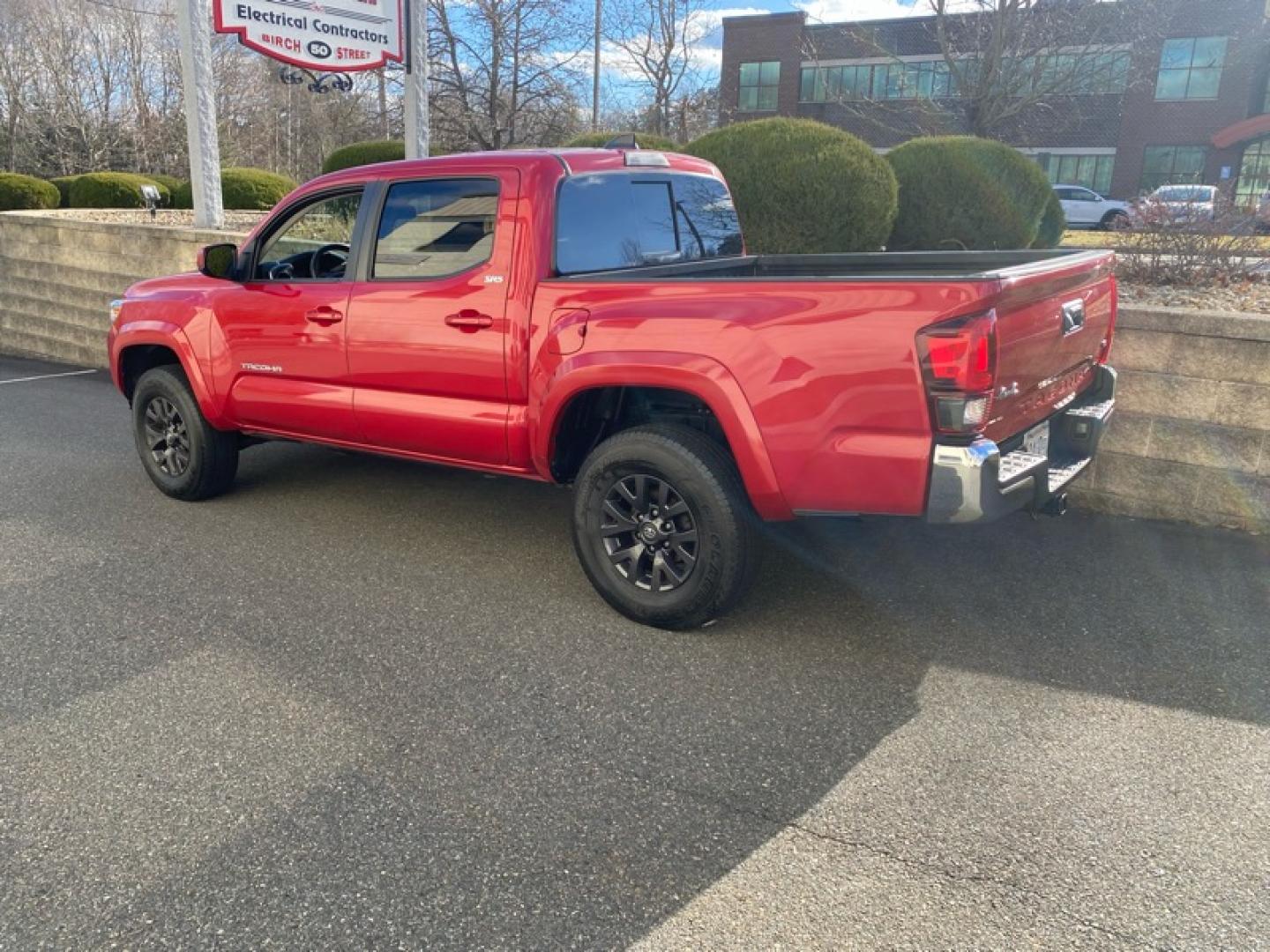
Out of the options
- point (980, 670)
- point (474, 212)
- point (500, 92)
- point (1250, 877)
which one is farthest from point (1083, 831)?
point (500, 92)

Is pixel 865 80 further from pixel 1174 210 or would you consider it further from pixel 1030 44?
pixel 1174 210

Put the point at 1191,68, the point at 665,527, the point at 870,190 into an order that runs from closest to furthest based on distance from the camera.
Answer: the point at 665,527, the point at 870,190, the point at 1191,68

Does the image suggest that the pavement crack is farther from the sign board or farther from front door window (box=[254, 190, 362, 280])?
the sign board

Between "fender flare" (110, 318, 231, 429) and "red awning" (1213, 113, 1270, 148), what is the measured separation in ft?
131

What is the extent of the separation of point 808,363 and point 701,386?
17.6 inches

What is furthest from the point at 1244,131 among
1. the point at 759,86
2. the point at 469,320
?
the point at 469,320

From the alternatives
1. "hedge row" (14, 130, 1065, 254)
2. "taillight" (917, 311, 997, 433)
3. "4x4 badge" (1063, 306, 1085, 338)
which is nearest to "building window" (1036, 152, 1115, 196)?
"hedge row" (14, 130, 1065, 254)

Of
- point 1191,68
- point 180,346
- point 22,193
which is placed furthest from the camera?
point 1191,68

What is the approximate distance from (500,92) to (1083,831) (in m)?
21.0

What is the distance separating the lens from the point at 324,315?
4.89 metres

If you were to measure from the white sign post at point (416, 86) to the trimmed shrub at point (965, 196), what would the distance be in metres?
5.59

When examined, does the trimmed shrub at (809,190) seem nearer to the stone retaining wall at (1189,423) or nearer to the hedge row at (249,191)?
the stone retaining wall at (1189,423)

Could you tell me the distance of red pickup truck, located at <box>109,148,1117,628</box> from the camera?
11.0ft

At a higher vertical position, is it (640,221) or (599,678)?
(640,221)
